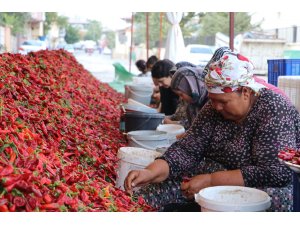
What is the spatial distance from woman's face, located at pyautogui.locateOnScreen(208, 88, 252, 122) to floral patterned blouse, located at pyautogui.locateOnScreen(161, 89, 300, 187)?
5 centimetres

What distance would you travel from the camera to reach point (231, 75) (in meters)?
2.73

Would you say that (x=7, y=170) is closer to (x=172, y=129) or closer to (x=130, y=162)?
(x=130, y=162)

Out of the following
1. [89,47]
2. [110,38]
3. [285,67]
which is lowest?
[285,67]

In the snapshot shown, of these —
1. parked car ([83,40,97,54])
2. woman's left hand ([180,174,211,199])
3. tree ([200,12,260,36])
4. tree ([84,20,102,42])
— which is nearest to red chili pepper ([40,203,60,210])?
woman's left hand ([180,174,211,199])

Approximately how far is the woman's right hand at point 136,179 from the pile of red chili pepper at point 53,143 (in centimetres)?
7

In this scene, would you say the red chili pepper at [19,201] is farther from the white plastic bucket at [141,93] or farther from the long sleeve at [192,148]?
the white plastic bucket at [141,93]

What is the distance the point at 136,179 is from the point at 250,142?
2.20 feet

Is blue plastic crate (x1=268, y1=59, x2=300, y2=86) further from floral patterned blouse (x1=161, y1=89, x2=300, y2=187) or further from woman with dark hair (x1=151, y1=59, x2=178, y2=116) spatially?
floral patterned blouse (x1=161, y1=89, x2=300, y2=187)

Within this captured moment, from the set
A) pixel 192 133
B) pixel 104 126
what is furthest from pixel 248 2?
pixel 104 126

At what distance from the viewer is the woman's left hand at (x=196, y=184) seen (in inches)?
112

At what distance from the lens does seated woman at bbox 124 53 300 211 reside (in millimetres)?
2711

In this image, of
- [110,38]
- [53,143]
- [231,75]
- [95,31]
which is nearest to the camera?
[231,75]

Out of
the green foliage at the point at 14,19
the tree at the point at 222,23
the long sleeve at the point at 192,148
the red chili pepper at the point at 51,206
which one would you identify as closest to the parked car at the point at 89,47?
the tree at the point at 222,23

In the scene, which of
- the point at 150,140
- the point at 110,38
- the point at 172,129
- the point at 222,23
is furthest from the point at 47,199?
the point at 110,38
